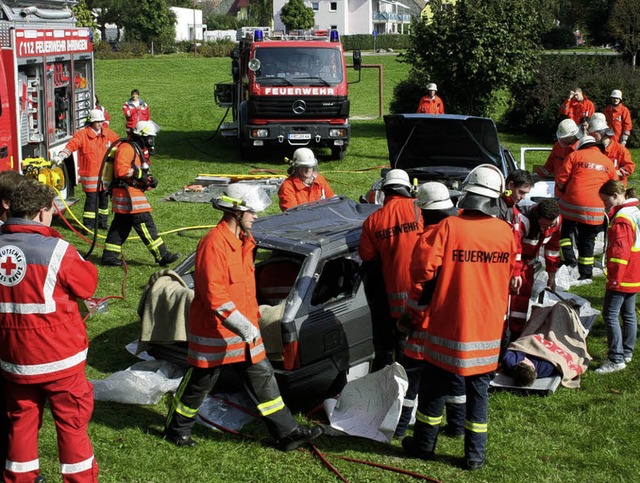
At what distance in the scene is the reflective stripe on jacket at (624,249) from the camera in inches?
259

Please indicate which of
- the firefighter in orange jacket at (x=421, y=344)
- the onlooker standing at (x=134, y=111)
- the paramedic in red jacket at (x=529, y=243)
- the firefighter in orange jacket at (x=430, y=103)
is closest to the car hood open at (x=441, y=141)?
the paramedic in red jacket at (x=529, y=243)

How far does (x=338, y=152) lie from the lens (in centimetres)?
1809

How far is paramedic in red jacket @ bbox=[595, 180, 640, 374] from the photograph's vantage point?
658 cm

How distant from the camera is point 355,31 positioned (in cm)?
9325

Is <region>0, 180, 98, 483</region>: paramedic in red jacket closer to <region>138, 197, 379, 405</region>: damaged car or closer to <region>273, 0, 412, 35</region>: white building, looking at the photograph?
<region>138, 197, 379, 405</region>: damaged car

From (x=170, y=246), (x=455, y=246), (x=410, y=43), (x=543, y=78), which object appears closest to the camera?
(x=455, y=246)

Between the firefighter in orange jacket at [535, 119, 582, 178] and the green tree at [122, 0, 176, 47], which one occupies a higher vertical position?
the green tree at [122, 0, 176, 47]

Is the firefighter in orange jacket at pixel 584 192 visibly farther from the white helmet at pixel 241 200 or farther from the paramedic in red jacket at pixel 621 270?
the white helmet at pixel 241 200

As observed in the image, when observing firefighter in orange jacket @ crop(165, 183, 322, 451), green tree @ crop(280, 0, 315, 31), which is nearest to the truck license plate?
firefighter in orange jacket @ crop(165, 183, 322, 451)

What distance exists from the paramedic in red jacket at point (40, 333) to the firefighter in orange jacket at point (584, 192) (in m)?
6.03

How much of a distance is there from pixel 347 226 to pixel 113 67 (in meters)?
38.8

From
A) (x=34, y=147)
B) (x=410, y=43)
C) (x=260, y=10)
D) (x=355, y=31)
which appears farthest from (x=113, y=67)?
(x=355, y=31)

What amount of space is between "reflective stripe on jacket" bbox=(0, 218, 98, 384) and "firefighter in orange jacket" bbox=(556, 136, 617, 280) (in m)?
6.04

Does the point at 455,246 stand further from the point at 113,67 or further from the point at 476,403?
the point at 113,67
